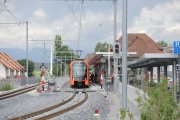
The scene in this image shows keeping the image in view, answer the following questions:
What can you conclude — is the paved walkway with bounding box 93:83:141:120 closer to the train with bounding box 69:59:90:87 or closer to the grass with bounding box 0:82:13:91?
the train with bounding box 69:59:90:87

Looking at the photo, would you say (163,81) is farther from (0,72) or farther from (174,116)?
(0,72)

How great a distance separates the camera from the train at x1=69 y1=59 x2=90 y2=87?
4306 cm

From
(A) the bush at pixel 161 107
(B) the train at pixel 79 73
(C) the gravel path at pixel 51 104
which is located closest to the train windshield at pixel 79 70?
(B) the train at pixel 79 73

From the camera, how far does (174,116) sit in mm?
7742

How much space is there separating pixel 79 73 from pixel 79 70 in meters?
0.32

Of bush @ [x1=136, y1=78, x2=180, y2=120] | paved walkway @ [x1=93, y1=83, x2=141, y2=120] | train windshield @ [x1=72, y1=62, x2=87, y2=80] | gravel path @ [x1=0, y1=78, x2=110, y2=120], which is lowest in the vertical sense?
gravel path @ [x1=0, y1=78, x2=110, y2=120]

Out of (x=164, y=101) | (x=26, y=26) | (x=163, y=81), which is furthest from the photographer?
(x=26, y=26)

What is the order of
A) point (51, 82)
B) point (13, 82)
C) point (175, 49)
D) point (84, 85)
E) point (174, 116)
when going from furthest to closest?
point (13, 82) < point (84, 85) < point (51, 82) < point (175, 49) < point (174, 116)

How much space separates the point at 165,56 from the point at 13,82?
32661 mm

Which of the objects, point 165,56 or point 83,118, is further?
point 165,56

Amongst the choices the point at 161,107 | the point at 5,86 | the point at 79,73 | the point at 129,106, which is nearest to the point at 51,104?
the point at 129,106

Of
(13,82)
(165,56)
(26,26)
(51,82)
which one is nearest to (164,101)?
(165,56)

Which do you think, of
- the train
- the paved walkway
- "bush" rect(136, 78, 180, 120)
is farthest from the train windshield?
"bush" rect(136, 78, 180, 120)

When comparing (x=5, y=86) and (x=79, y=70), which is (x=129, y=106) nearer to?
(x=79, y=70)
